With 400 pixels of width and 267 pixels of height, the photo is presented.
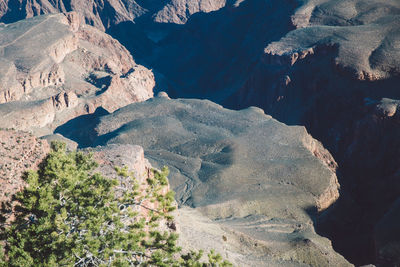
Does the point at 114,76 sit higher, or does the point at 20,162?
the point at 20,162

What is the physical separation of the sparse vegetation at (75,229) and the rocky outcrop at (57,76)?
58420 mm

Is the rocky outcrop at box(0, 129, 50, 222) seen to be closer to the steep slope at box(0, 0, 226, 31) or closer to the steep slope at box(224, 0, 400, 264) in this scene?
the steep slope at box(224, 0, 400, 264)

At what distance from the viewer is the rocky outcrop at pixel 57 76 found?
83.4 m

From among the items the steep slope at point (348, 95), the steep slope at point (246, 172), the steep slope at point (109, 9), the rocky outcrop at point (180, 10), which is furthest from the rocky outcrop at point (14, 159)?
the rocky outcrop at point (180, 10)

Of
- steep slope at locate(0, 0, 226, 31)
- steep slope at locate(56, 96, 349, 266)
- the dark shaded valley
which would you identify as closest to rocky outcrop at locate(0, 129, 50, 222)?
steep slope at locate(56, 96, 349, 266)

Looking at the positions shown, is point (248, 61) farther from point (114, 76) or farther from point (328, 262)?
point (328, 262)

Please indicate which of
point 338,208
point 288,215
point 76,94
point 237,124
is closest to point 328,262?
point 288,215

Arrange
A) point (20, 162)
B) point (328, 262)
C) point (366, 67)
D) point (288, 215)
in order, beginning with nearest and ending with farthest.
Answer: point (20, 162)
point (328, 262)
point (288, 215)
point (366, 67)

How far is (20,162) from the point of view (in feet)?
80.5

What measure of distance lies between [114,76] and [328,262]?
7442 cm

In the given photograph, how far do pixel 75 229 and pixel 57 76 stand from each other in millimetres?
81418

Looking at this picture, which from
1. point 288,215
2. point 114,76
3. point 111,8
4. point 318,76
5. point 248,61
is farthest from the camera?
point 111,8

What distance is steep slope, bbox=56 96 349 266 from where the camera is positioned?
4368cm

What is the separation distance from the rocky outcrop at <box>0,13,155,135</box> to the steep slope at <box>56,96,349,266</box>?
9.95m
